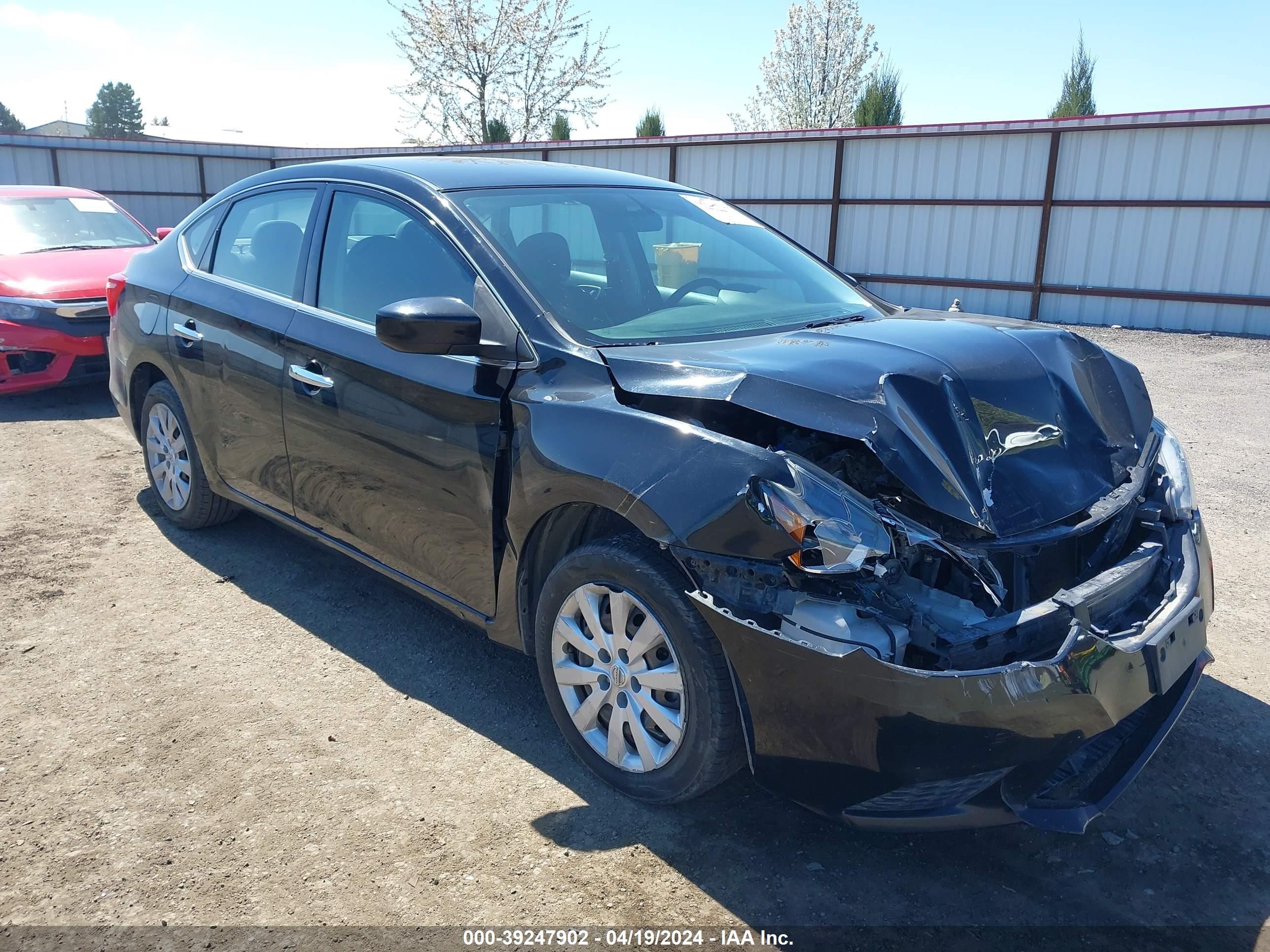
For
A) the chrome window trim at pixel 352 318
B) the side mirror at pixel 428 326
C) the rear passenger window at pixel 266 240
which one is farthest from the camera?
the rear passenger window at pixel 266 240

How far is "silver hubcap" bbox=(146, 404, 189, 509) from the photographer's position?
15.7 feet

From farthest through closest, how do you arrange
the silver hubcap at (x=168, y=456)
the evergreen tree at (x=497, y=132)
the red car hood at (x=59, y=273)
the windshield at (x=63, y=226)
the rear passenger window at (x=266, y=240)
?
1. the evergreen tree at (x=497, y=132)
2. the windshield at (x=63, y=226)
3. the red car hood at (x=59, y=273)
4. the silver hubcap at (x=168, y=456)
5. the rear passenger window at (x=266, y=240)

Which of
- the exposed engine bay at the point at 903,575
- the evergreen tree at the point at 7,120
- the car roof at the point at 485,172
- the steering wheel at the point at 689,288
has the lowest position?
the exposed engine bay at the point at 903,575

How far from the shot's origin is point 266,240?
166 inches

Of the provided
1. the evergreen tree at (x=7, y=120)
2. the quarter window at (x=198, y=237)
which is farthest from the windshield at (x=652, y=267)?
Result: the evergreen tree at (x=7, y=120)

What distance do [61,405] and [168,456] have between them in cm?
396

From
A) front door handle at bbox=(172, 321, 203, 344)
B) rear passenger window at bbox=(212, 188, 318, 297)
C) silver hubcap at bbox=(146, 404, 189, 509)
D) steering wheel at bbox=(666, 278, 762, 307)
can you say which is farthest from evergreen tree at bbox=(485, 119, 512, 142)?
steering wheel at bbox=(666, 278, 762, 307)

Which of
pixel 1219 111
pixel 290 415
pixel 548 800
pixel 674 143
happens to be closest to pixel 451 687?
pixel 548 800

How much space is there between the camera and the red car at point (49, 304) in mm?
7457

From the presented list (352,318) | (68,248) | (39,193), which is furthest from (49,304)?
(352,318)

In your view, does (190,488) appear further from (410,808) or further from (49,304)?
(49,304)

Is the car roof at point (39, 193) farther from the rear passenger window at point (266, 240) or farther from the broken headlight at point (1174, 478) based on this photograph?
the broken headlight at point (1174, 478)

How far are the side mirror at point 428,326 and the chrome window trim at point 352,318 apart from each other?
116 millimetres

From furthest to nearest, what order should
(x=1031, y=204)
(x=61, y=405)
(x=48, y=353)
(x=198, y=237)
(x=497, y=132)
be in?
(x=497, y=132)
(x=1031, y=204)
(x=61, y=405)
(x=48, y=353)
(x=198, y=237)
